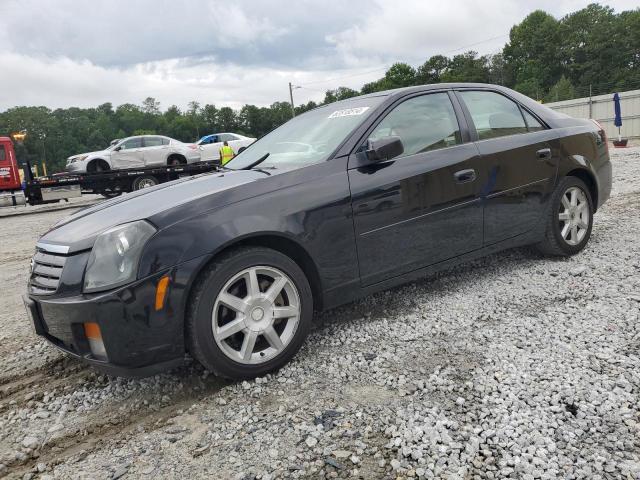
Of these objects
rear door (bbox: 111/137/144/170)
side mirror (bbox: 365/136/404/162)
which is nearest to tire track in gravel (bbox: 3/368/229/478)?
side mirror (bbox: 365/136/404/162)

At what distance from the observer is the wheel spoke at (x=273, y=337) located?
278cm

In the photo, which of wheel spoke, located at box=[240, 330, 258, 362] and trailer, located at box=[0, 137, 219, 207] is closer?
wheel spoke, located at box=[240, 330, 258, 362]

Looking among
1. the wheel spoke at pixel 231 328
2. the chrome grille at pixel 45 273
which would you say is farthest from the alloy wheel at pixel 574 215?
the chrome grille at pixel 45 273

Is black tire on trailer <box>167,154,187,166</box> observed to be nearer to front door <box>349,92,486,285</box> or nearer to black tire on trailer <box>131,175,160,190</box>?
black tire on trailer <box>131,175,160,190</box>

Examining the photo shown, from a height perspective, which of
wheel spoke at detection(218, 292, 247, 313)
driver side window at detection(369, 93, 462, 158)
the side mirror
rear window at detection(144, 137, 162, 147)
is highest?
rear window at detection(144, 137, 162, 147)

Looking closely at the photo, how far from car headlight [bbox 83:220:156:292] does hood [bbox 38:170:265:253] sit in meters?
0.07

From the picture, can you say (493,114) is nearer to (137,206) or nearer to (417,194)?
(417,194)

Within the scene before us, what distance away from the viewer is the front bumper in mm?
2410

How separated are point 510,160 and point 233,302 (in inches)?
99.8

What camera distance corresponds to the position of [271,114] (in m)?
93.4

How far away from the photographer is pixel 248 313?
272cm

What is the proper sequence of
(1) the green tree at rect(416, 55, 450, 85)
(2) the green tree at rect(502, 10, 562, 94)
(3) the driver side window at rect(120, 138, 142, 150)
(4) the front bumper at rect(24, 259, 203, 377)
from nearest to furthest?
(4) the front bumper at rect(24, 259, 203, 377) → (3) the driver side window at rect(120, 138, 142, 150) → (2) the green tree at rect(502, 10, 562, 94) → (1) the green tree at rect(416, 55, 450, 85)

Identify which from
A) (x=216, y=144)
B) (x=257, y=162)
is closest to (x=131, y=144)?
(x=216, y=144)

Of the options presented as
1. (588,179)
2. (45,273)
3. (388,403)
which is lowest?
(388,403)
